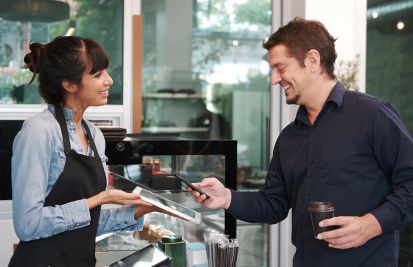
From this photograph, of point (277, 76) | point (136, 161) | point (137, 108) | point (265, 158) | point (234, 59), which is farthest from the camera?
point (234, 59)

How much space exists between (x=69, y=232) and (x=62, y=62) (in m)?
0.58

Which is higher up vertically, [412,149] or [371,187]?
[412,149]

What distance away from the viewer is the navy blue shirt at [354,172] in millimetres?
2090

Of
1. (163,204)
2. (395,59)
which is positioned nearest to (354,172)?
(163,204)

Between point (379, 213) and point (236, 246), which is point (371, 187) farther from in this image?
point (236, 246)

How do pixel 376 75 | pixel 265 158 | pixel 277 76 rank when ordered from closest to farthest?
pixel 277 76 → pixel 376 75 → pixel 265 158

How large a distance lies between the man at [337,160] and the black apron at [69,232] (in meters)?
0.45

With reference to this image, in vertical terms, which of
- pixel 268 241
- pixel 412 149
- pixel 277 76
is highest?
pixel 277 76

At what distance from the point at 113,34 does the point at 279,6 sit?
121cm

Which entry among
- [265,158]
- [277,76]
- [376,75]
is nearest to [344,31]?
[376,75]

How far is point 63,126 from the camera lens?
6.84ft

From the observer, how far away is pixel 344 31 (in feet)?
12.9

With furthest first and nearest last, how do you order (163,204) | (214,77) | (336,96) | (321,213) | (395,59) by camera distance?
(214,77), (395,59), (336,96), (163,204), (321,213)

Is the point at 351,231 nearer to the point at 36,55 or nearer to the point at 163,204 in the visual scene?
the point at 163,204
